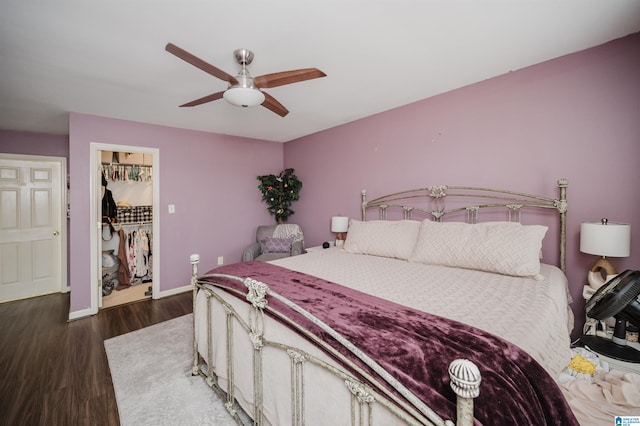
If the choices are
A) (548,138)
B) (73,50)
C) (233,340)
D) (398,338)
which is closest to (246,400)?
(233,340)

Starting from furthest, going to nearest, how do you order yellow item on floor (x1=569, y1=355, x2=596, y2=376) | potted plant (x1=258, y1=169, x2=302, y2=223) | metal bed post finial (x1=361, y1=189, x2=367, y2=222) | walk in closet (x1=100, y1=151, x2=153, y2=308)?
potted plant (x1=258, y1=169, x2=302, y2=223), walk in closet (x1=100, y1=151, x2=153, y2=308), metal bed post finial (x1=361, y1=189, x2=367, y2=222), yellow item on floor (x1=569, y1=355, x2=596, y2=376)

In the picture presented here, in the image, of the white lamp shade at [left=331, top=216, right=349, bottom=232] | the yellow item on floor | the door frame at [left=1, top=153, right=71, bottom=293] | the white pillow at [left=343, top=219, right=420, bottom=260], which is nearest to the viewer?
the yellow item on floor

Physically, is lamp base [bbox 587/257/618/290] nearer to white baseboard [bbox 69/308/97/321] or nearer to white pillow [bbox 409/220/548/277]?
white pillow [bbox 409/220/548/277]

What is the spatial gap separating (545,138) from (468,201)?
2.64 ft

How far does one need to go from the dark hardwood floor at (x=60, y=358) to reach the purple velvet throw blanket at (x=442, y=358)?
5.74 ft

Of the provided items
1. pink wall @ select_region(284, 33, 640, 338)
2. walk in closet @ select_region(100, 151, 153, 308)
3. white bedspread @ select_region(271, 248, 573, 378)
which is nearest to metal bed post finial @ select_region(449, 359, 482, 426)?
white bedspread @ select_region(271, 248, 573, 378)

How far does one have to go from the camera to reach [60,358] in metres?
2.41

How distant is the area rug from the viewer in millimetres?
1749

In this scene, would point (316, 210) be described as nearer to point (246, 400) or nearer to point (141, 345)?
point (141, 345)

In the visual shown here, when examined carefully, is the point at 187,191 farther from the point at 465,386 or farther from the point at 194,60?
the point at 465,386

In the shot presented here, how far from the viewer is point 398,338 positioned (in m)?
1.04

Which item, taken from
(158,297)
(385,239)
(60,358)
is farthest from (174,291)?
(385,239)

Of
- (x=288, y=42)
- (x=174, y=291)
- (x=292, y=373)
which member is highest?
(x=288, y=42)

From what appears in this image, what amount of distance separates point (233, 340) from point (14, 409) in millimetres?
1566
